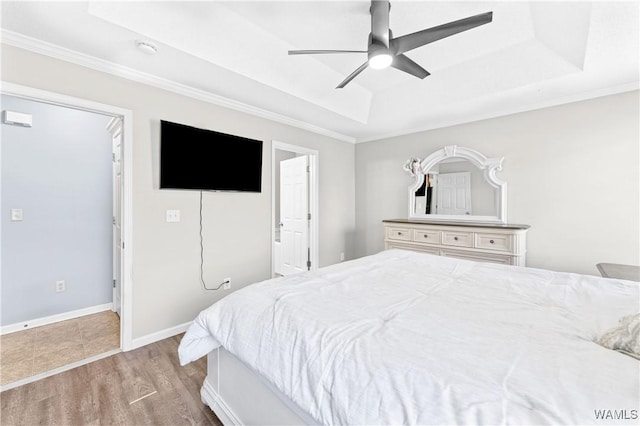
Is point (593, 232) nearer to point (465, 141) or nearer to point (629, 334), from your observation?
point (465, 141)

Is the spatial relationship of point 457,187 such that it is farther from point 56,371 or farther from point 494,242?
point 56,371

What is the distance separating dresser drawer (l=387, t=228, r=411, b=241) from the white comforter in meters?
1.94

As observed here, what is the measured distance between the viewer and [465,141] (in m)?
3.64

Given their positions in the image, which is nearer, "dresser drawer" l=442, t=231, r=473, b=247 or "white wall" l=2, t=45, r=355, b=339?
"white wall" l=2, t=45, r=355, b=339

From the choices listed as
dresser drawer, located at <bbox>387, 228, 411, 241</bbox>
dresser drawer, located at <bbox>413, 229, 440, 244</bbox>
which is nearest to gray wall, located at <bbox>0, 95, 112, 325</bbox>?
dresser drawer, located at <bbox>387, 228, 411, 241</bbox>

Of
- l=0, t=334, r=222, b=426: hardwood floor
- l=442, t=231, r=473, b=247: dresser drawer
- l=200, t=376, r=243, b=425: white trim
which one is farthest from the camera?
l=442, t=231, r=473, b=247: dresser drawer

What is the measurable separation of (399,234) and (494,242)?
1118 mm

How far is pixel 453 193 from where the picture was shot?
3.72 metres

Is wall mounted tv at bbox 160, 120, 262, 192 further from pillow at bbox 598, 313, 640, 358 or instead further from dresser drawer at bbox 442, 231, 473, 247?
pillow at bbox 598, 313, 640, 358

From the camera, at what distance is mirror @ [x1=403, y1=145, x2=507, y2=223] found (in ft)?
11.1

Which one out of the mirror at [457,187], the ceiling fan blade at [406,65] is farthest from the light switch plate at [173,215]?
the mirror at [457,187]

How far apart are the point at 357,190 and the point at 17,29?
164 inches

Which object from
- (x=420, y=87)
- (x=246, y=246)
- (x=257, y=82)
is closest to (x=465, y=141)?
(x=420, y=87)

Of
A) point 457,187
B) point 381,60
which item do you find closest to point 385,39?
point 381,60
